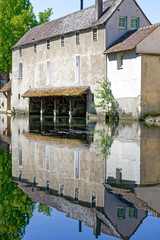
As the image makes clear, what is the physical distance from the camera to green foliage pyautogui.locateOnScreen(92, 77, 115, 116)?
34.4 meters

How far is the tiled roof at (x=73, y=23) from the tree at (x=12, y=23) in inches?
266

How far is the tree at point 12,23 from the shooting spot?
5561 cm

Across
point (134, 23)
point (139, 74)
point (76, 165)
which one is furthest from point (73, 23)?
point (76, 165)

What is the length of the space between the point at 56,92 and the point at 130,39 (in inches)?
423

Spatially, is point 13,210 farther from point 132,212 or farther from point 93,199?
point 132,212

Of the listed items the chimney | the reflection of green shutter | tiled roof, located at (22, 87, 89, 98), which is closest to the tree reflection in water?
the reflection of green shutter

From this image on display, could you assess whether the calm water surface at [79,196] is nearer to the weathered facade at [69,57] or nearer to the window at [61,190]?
the window at [61,190]

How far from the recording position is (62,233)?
4406 mm

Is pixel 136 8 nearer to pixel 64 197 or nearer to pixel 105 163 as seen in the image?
pixel 105 163

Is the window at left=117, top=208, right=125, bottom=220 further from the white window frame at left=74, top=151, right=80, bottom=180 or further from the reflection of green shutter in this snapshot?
the white window frame at left=74, top=151, right=80, bottom=180

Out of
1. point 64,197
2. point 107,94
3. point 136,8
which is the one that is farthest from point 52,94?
point 64,197

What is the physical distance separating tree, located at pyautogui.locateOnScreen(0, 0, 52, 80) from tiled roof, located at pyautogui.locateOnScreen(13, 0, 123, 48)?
6.76 m

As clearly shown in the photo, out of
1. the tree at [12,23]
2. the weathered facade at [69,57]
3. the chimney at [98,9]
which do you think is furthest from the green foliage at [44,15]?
the chimney at [98,9]

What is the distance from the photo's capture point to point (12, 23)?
183 feet
